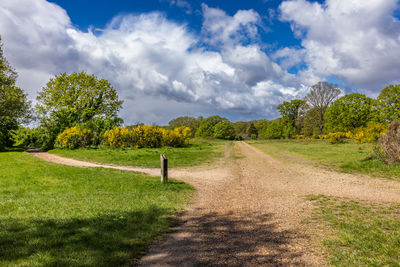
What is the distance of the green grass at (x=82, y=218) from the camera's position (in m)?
3.74

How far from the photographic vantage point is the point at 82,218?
539 centimetres

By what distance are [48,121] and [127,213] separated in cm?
3068

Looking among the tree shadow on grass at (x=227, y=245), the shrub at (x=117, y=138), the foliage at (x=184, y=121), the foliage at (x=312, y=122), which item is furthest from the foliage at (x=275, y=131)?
the tree shadow on grass at (x=227, y=245)

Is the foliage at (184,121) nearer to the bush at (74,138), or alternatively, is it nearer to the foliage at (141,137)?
the foliage at (141,137)

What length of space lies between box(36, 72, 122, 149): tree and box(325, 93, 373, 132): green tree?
135 ft

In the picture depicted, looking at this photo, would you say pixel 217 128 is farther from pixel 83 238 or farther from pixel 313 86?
pixel 83 238

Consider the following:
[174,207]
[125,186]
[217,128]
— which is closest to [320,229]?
[174,207]

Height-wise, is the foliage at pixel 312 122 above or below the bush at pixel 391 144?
above

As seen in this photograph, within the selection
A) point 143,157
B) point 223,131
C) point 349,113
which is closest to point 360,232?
point 143,157

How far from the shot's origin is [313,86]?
50.7 metres

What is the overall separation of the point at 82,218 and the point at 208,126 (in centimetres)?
8539

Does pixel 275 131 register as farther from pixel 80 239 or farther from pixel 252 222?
pixel 80 239

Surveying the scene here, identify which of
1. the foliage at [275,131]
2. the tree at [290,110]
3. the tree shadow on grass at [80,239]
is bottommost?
the tree shadow on grass at [80,239]

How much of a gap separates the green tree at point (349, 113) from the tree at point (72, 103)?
41.1 meters
